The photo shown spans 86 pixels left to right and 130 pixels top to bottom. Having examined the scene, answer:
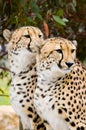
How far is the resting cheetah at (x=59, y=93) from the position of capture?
3205 mm

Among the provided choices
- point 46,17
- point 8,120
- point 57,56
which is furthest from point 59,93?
point 8,120

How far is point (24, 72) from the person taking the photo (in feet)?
11.4

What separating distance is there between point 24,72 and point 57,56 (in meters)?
0.38

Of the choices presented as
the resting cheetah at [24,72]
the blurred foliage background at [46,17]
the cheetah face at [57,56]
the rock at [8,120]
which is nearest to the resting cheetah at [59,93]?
the cheetah face at [57,56]

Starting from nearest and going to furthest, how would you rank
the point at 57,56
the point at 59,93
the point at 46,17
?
the point at 57,56 < the point at 59,93 < the point at 46,17

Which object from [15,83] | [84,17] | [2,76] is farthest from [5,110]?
[15,83]

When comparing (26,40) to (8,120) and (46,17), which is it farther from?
(8,120)

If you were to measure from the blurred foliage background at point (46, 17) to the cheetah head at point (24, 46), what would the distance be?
509mm

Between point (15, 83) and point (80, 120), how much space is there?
1.61 ft

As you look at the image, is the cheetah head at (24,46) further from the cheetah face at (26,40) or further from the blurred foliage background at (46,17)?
the blurred foliage background at (46,17)

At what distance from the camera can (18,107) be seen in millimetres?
3512

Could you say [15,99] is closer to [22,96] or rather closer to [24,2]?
[22,96]

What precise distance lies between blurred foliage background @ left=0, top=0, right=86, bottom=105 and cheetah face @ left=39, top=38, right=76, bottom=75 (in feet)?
2.16

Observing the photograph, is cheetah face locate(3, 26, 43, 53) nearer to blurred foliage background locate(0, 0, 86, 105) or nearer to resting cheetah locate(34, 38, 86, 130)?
resting cheetah locate(34, 38, 86, 130)
